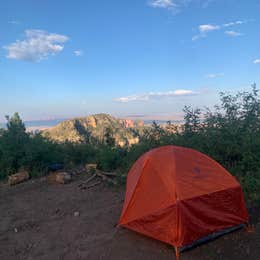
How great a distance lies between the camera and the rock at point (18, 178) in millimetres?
8914

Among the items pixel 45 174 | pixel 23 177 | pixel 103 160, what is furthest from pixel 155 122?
pixel 23 177

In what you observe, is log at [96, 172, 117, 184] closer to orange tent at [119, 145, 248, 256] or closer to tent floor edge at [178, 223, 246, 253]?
orange tent at [119, 145, 248, 256]

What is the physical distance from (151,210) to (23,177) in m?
6.59

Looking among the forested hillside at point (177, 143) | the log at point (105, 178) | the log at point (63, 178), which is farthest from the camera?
the log at point (63, 178)

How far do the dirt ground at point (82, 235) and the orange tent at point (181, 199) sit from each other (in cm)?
21

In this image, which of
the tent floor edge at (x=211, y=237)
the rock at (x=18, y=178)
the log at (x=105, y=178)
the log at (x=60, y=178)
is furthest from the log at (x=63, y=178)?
the tent floor edge at (x=211, y=237)

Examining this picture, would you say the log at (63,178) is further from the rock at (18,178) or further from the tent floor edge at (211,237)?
the tent floor edge at (211,237)

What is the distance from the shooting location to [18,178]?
29.6 ft

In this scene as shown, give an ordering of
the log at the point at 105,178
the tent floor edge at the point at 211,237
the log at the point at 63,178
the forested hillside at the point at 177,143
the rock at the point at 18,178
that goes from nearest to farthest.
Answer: the tent floor edge at the point at 211,237, the forested hillside at the point at 177,143, the log at the point at 105,178, the log at the point at 63,178, the rock at the point at 18,178

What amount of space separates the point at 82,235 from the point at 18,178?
5318 mm

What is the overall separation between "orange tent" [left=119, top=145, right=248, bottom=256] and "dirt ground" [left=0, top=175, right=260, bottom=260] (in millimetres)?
212

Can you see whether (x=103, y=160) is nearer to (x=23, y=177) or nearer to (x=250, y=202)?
(x=23, y=177)

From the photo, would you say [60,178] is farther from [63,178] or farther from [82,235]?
[82,235]

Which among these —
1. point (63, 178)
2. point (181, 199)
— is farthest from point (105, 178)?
point (181, 199)
